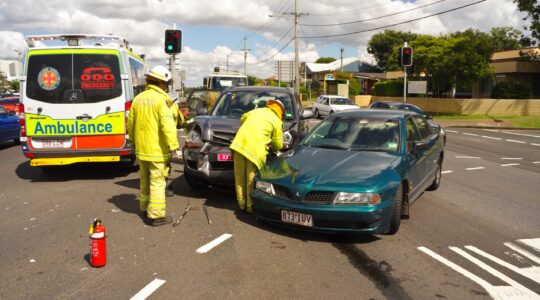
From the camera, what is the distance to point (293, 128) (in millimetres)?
7996

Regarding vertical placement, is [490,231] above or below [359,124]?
below

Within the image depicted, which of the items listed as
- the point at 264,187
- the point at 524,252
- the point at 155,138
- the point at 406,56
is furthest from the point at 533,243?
the point at 406,56

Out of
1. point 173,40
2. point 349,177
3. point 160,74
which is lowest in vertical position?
point 349,177

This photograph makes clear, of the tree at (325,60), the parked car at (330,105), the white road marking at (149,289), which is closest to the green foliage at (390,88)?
the parked car at (330,105)

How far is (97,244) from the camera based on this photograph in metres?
4.43

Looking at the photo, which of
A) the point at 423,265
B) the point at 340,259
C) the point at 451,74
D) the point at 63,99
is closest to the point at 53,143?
the point at 63,99

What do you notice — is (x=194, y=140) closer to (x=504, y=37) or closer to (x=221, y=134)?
(x=221, y=134)

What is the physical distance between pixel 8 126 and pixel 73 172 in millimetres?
5976

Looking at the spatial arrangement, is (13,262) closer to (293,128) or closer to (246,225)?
(246,225)

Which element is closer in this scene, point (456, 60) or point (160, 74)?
point (160, 74)

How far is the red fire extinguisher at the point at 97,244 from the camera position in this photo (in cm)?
437

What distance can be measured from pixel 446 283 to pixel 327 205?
1.42 m

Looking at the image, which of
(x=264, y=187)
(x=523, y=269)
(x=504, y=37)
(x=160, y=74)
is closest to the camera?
(x=523, y=269)

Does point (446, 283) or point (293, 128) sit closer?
point (446, 283)
